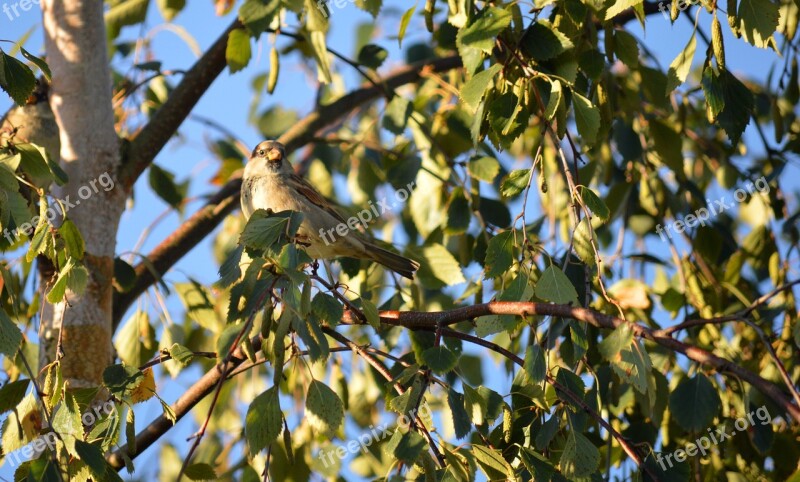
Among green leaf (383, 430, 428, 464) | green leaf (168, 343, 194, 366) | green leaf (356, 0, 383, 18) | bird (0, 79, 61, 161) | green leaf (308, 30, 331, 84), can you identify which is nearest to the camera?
green leaf (383, 430, 428, 464)

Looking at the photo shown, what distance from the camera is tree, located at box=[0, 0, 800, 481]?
5.98 ft

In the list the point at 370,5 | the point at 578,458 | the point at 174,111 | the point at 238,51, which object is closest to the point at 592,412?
the point at 578,458

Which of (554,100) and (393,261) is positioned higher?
(393,261)

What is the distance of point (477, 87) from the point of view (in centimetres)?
215

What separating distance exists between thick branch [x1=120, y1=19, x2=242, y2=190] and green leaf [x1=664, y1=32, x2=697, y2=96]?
1467 millimetres

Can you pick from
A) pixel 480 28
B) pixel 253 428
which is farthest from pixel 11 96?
pixel 480 28

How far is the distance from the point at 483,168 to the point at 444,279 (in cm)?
39

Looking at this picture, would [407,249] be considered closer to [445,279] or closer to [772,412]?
[445,279]

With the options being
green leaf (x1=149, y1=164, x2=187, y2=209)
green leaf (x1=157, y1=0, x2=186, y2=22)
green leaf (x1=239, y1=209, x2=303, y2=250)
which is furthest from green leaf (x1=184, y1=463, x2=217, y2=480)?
green leaf (x1=157, y1=0, x2=186, y2=22)

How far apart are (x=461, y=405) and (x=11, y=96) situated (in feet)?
4.00

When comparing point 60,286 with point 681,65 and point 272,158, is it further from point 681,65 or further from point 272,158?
point 272,158

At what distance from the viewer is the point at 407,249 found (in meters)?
2.97

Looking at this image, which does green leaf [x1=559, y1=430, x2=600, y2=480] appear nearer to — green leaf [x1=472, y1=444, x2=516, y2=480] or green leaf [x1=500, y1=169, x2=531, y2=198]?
green leaf [x1=472, y1=444, x2=516, y2=480]

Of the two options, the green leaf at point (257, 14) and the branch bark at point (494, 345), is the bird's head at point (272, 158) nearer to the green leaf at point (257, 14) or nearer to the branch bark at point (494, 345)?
the green leaf at point (257, 14)
